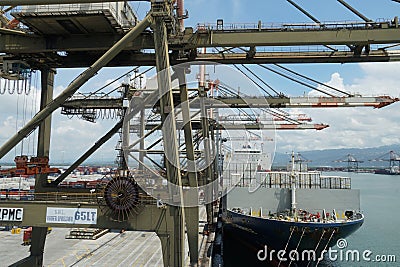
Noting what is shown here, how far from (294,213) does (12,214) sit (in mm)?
15641

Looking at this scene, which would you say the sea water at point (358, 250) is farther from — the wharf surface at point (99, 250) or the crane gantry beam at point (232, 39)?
the crane gantry beam at point (232, 39)

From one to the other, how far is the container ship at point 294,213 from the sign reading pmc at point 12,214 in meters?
14.2

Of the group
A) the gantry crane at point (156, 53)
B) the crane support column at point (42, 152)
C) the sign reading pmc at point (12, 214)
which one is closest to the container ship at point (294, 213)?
the gantry crane at point (156, 53)

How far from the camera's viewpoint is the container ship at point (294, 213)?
20125 mm

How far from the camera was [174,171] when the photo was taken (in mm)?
11461

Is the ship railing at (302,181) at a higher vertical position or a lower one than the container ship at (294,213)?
higher

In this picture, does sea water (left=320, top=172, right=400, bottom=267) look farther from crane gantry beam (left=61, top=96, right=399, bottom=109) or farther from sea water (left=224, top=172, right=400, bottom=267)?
Result: crane gantry beam (left=61, top=96, right=399, bottom=109)

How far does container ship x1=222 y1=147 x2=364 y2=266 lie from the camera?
20125 mm

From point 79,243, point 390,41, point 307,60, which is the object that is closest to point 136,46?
point 307,60

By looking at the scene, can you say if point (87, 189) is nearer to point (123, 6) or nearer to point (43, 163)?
point (43, 163)

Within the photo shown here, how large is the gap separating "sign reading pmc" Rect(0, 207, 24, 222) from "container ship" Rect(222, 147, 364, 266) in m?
14.2

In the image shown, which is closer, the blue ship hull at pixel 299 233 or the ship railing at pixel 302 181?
the blue ship hull at pixel 299 233

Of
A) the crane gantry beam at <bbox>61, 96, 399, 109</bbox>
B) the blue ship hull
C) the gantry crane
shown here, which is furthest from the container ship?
the gantry crane

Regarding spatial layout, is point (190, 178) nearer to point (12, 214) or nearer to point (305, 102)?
point (12, 214)
